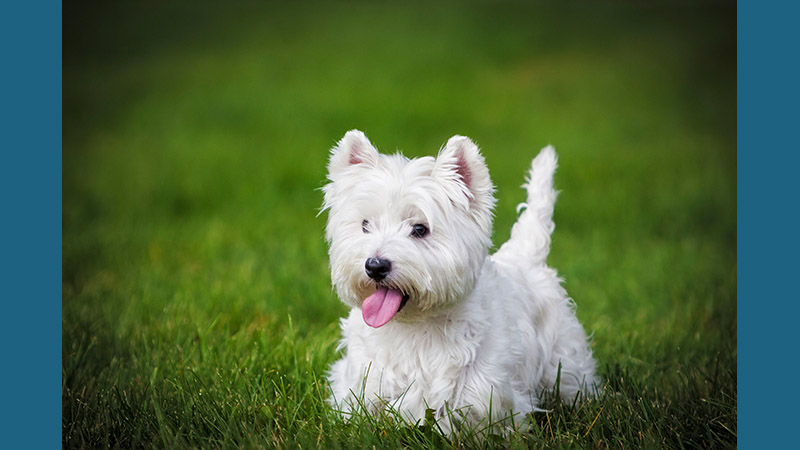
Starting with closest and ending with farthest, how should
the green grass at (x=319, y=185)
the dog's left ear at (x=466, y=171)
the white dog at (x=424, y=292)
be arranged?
the white dog at (x=424, y=292) → the dog's left ear at (x=466, y=171) → the green grass at (x=319, y=185)

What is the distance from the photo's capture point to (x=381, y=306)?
11.4ft

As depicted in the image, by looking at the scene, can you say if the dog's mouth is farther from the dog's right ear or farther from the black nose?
the dog's right ear

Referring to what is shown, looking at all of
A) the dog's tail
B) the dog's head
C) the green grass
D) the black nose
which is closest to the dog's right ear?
the dog's head

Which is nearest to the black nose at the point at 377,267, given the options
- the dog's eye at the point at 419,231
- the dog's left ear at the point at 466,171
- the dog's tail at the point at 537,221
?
the dog's eye at the point at 419,231

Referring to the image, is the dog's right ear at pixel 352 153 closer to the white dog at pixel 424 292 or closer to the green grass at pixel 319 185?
the white dog at pixel 424 292

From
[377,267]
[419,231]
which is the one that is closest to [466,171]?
[419,231]

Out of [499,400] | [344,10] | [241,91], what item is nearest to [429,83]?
[344,10]

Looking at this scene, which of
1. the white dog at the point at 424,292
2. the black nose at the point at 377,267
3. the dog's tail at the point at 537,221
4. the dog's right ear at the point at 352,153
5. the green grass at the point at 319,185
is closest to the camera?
the black nose at the point at 377,267

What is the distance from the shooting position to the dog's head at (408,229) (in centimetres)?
344

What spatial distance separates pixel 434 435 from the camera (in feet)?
12.0

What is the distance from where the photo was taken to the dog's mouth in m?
3.46

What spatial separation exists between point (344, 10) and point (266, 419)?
11934mm

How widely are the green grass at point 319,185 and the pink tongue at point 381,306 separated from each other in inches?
22.2

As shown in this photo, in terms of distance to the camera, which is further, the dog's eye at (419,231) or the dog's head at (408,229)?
the dog's eye at (419,231)
